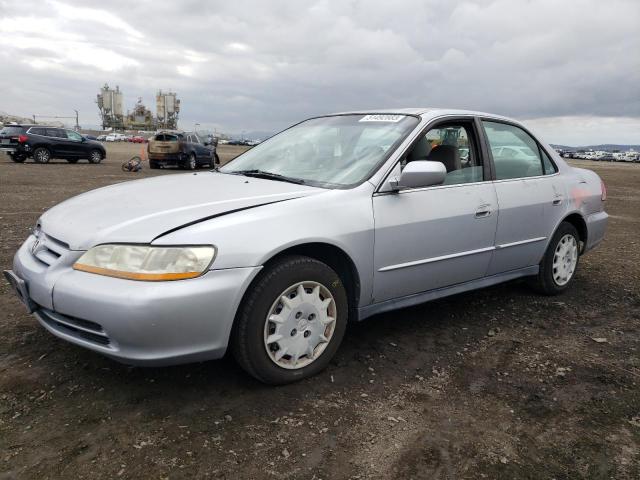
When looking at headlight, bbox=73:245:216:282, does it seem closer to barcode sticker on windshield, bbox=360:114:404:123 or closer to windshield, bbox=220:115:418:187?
windshield, bbox=220:115:418:187

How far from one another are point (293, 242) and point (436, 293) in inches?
51.9

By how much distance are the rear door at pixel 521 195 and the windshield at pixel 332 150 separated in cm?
90

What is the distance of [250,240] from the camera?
8.31 ft

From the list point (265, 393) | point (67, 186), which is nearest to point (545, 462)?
point (265, 393)

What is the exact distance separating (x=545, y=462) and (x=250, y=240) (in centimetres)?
168

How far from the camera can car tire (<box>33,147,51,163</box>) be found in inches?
763

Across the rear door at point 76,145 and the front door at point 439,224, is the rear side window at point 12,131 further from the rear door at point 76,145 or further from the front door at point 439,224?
the front door at point 439,224

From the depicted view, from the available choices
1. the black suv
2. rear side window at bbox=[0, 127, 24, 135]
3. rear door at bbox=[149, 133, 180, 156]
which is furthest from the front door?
rear side window at bbox=[0, 127, 24, 135]

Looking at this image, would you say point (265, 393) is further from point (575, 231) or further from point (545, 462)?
point (575, 231)

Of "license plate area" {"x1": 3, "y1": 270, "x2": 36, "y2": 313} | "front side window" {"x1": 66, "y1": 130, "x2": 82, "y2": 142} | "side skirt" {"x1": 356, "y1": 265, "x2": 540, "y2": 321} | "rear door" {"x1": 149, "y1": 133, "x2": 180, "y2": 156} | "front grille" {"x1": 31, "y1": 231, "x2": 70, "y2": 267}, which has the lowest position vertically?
"side skirt" {"x1": 356, "y1": 265, "x2": 540, "y2": 321}

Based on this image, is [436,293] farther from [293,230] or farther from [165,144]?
[165,144]

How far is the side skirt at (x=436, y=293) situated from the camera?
318cm

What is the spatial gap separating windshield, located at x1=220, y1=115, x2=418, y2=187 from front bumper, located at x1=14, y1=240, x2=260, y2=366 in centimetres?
100

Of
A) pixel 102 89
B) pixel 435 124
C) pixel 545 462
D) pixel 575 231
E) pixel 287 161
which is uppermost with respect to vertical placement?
pixel 102 89
